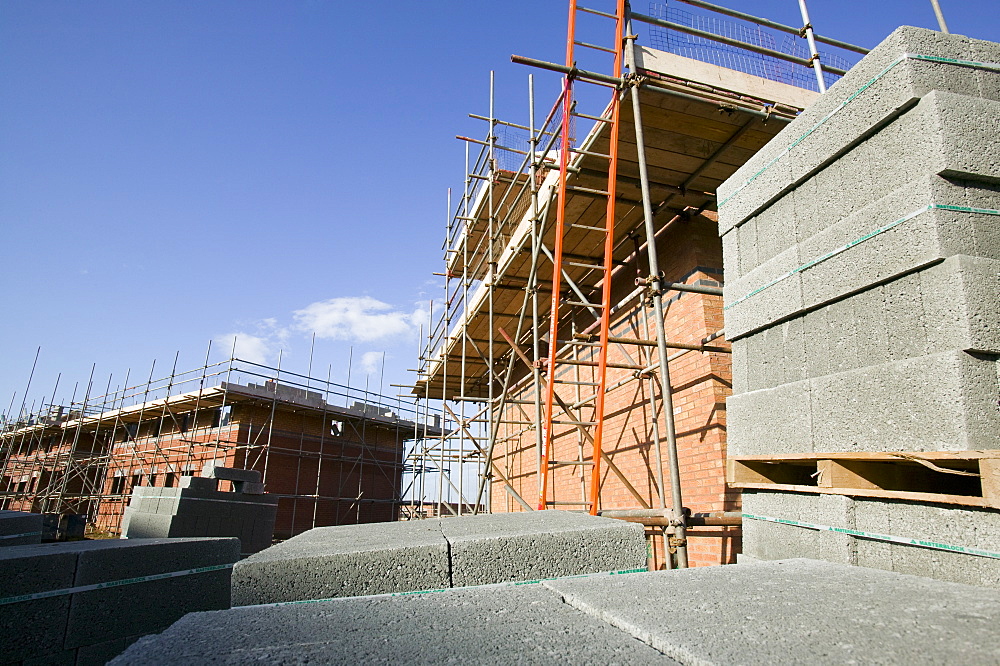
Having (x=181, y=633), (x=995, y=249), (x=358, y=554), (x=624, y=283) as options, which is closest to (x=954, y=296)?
(x=995, y=249)

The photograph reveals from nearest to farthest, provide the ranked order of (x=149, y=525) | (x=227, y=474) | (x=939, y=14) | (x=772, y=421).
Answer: (x=772, y=421) < (x=939, y=14) < (x=149, y=525) < (x=227, y=474)

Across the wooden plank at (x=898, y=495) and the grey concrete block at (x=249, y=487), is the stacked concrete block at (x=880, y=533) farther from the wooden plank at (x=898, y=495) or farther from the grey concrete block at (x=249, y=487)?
the grey concrete block at (x=249, y=487)

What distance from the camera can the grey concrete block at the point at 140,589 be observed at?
346 cm

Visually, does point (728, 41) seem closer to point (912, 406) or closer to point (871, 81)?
point (871, 81)

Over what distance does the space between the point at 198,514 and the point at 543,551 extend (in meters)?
8.58

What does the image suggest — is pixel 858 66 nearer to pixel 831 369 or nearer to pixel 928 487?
pixel 831 369

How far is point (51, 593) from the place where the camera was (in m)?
3.30

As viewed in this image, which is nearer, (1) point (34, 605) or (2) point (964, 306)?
(2) point (964, 306)

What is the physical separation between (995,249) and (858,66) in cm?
124

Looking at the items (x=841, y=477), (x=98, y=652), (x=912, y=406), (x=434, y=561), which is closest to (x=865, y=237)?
(x=912, y=406)

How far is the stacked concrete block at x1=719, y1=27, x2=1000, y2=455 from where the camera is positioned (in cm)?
231

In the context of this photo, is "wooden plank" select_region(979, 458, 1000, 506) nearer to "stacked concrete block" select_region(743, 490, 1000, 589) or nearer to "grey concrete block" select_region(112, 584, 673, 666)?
"stacked concrete block" select_region(743, 490, 1000, 589)

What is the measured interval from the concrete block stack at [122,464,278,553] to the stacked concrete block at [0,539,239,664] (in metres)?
5.57

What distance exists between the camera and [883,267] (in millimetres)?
2631
